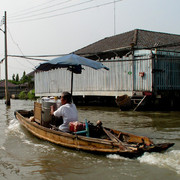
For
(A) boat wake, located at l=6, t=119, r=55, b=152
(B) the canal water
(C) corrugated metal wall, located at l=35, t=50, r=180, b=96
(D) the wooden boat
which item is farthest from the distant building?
(B) the canal water

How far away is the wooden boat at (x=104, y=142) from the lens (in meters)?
5.27

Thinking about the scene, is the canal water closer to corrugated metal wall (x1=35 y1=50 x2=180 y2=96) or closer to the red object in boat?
the red object in boat

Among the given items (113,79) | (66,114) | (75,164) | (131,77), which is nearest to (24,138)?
(66,114)

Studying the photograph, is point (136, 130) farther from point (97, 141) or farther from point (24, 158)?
point (24, 158)

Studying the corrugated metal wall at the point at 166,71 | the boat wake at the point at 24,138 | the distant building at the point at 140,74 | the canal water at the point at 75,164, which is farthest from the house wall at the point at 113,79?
the canal water at the point at 75,164

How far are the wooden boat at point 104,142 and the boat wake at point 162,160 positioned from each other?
4.4 inches

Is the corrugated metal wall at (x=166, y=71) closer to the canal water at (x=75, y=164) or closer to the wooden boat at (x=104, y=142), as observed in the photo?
the canal water at (x=75, y=164)

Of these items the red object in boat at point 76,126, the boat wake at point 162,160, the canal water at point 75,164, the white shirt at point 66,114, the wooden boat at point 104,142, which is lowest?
the canal water at point 75,164

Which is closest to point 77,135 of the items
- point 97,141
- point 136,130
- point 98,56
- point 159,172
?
point 97,141

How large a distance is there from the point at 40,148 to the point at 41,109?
1.47 m

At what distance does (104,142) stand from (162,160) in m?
1.27

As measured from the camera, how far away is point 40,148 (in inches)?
272

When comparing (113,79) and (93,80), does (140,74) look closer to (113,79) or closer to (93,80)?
(113,79)

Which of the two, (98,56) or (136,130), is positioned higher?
(98,56)
